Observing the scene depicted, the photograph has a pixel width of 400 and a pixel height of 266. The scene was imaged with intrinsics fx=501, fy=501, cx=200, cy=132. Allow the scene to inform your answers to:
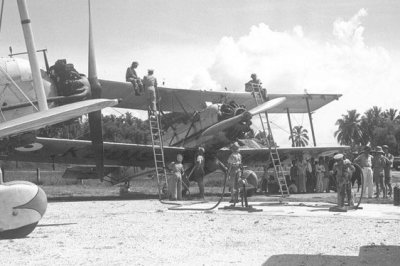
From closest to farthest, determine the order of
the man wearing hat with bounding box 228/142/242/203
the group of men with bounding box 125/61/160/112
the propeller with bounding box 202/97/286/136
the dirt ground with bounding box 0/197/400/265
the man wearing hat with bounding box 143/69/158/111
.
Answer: the dirt ground with bounding box 0/197/400/265, the man wearing hat with bounding box 228/142/242/203, the group of men with bounding box 125/61/160/112, the man wearing hat with bounding box 143/69/158/111, the propeller with bounding box 202/97/286/136

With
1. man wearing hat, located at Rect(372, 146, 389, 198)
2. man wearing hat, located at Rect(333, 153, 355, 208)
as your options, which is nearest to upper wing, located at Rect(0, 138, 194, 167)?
man wearing hat, located at Rect(372, 146, 389, 198)

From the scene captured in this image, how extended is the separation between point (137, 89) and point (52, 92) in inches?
108

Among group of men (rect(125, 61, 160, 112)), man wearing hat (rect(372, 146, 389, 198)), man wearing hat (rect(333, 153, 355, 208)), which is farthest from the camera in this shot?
group of men (rect(125, 61, 160, 112))

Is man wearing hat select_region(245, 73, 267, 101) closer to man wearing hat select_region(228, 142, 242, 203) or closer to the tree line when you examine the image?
man wearing hat select_region(228, 142, 242, 203)

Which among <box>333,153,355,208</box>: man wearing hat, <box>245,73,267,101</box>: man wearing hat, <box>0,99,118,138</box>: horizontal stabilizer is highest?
<box>245,73,267,101</box>: man wearing hat

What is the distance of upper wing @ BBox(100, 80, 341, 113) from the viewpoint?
18.1 m

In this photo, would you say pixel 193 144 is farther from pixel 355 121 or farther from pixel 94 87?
pixel 355 121

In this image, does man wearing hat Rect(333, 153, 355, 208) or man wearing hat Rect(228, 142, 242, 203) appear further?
man wearing hat Rect(228, 142, 242, 203)

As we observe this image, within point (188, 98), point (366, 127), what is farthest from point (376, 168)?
point (366, 127)

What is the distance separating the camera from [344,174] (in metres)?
10.1

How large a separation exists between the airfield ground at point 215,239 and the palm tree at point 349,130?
320ft

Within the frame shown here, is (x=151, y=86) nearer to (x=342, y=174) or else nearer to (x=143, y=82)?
(x=143, y=82)

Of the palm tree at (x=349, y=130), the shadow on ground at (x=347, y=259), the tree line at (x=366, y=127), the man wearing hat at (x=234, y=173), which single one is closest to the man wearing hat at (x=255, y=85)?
the man wearing hat at (x=234, y=173)

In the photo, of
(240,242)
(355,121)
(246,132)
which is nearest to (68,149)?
(246,132)
